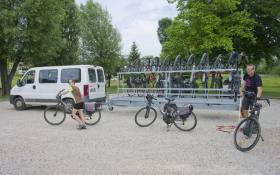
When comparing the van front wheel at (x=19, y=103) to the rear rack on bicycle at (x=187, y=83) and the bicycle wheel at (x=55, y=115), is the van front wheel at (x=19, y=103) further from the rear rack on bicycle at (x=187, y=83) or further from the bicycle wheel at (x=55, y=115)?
the bicycle wheel at (x=55, y=115)

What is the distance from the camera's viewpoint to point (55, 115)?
11273mm

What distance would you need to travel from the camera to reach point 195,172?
586 centimetres

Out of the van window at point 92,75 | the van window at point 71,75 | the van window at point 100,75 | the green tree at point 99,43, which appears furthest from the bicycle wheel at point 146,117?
the green tree at point 99,43

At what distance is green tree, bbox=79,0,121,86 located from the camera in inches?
1656

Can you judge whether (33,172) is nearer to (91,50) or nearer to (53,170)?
(53,170)

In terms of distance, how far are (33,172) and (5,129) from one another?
506cm

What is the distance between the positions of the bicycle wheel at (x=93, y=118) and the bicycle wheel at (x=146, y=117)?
4.56 ft

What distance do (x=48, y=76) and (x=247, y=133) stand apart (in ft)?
32.3

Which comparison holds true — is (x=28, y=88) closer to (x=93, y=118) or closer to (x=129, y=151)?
(x=93, y=118)

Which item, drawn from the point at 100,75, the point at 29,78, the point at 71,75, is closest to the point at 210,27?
the point at 100,75

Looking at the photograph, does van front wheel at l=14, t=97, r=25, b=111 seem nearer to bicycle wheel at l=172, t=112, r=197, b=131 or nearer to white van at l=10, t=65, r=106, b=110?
white van at l=10, t=65, r=106, b=110

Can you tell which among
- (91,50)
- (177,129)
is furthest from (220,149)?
(91,50)

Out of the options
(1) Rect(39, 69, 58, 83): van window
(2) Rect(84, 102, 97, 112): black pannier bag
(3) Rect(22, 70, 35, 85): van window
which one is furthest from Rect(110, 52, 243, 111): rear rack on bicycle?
(3) Rect(22, 70, 35, 85): van window

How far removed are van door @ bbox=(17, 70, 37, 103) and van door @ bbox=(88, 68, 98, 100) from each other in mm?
2773
